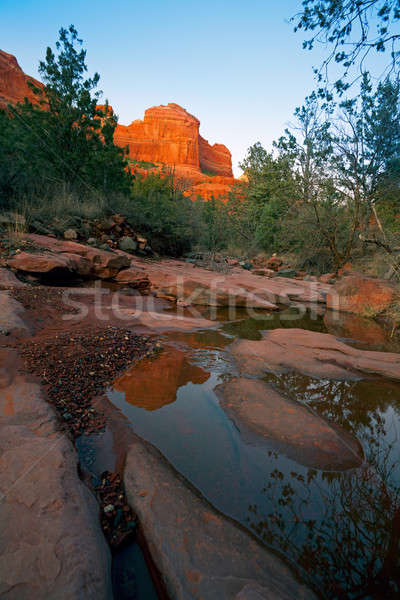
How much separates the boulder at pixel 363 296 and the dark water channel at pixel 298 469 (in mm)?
4481

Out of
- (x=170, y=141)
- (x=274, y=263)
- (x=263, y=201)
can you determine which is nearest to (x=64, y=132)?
(x=274, y=263)

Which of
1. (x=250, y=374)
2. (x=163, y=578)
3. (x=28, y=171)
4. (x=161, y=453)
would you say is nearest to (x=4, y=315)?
(x=161, y=453)

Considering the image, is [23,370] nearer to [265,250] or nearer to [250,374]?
[250,374]

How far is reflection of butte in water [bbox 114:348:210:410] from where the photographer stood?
2.41 metres

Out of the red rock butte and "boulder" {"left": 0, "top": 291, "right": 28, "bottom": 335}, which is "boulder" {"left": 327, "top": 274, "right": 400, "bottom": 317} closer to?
"boulder" {"left": 0, "top": 291, "right": 28, "bottom": 335}

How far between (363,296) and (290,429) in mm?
6272

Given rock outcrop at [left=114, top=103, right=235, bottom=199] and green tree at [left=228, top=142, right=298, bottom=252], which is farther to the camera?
rock outcrop at [left=114, top=103, right=235, bottom=199]

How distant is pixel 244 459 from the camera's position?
1754mm

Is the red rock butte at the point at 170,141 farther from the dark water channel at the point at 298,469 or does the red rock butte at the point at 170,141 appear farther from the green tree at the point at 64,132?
the dark water channel at the point at 298,469

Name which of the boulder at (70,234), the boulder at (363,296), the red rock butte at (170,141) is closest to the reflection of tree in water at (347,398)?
the boulder at (363,296)

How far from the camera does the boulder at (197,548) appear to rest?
1.00 meters

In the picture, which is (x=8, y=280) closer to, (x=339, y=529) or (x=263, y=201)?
(x=339, y=529)

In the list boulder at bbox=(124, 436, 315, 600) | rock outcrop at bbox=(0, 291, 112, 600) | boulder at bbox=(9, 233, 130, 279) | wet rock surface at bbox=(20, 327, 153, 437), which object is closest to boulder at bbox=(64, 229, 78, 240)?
boulder at bbox=(9, 233, 130, 279)

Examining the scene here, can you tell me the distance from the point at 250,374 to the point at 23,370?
2197 mm
